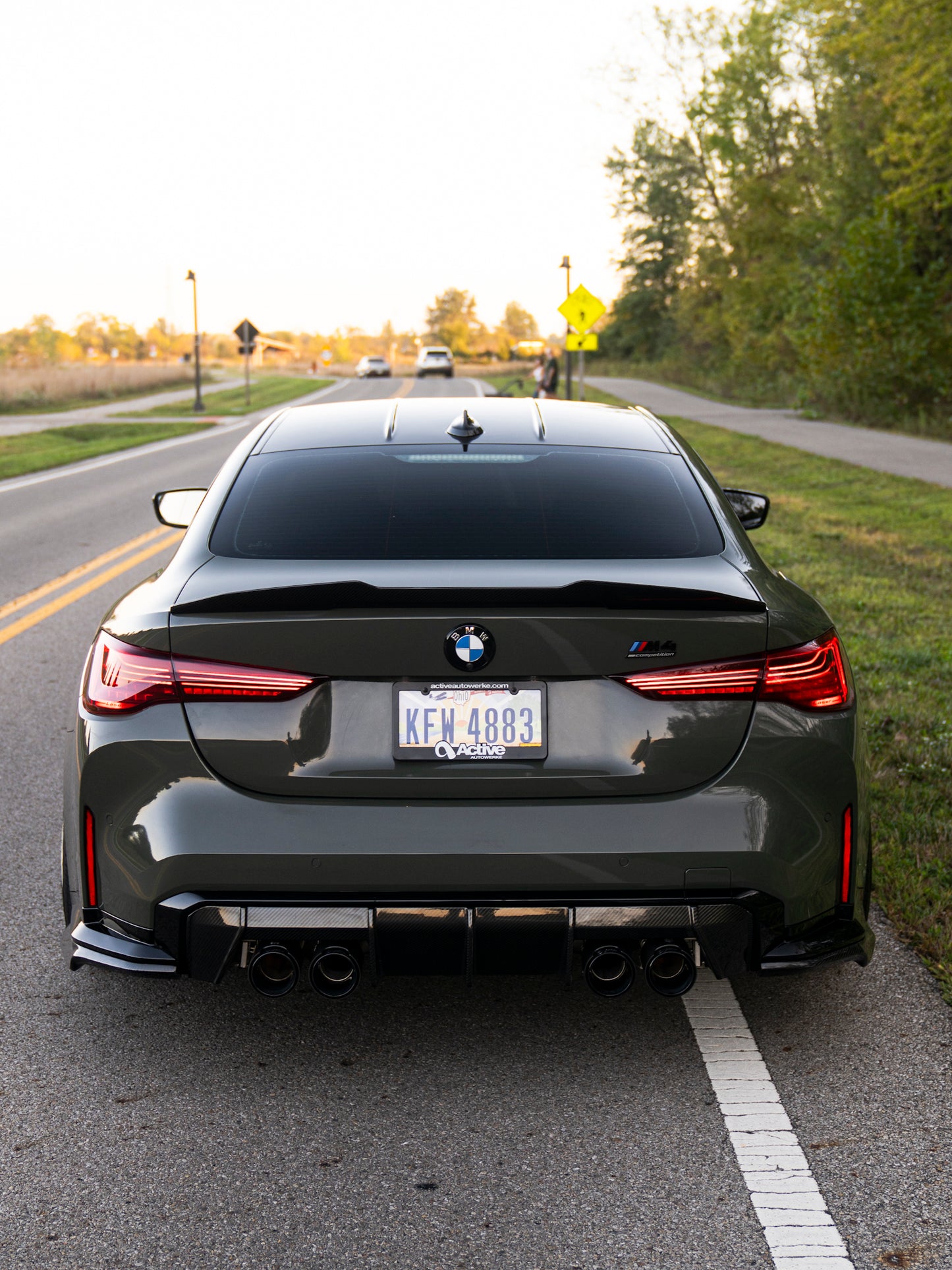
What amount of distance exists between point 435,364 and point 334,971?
2593 inches

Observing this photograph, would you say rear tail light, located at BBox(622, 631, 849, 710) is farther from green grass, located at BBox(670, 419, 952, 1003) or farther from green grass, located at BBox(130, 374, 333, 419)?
green grass, located at BBox(130, 374, 333, 419)

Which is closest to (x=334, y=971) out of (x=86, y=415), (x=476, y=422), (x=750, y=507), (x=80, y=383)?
(x=476, y=422)

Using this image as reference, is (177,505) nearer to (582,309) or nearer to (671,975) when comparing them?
(671,975)

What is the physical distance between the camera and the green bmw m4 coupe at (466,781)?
9.34 ft

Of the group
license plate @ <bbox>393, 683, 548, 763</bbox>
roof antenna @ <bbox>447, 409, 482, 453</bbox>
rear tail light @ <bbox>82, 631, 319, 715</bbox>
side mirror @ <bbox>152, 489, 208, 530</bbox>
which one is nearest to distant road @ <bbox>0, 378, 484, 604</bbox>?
side mirror @ <bbox>152, 489, 208, 530</bbox>

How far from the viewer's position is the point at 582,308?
29219 mm

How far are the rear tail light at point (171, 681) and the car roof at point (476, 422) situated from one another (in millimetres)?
1176

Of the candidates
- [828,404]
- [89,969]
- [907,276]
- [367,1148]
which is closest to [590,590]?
[367,1148]

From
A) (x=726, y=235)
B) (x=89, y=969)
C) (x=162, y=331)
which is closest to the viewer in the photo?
(x=89, y=969)

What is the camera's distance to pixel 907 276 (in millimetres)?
27062

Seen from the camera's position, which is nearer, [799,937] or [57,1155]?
[57,1155]

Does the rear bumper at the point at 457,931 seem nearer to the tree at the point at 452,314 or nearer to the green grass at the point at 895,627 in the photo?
the green grass at the point at 895,627

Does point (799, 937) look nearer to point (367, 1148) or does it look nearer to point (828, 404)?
point (367, 1148)

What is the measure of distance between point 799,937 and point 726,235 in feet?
170
